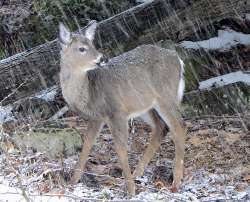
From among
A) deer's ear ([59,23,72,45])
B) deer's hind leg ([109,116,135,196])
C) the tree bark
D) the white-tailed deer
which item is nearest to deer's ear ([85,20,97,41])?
the white-tailed deer

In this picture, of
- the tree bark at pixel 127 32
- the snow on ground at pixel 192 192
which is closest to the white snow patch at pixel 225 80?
the tree bark at pixel 127 32

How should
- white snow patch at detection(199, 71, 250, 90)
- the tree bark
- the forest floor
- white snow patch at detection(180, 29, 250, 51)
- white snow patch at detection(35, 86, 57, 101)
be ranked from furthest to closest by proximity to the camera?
white snow patch at detection(180, 29, 250, 51), white snow patch at detection(199, 71, 250, 90), white snow patch at detection(35, 86, 57, 101), the tree bark, the forest floor

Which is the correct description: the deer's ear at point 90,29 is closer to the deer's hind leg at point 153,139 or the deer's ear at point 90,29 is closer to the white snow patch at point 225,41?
the deer's hind leg at point 153,139

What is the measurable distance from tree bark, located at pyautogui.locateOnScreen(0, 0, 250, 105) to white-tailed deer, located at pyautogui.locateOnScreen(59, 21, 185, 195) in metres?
0.77

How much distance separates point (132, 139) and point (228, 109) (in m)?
1.51

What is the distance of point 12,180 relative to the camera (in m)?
6.05

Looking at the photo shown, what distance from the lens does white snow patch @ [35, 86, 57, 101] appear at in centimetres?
874

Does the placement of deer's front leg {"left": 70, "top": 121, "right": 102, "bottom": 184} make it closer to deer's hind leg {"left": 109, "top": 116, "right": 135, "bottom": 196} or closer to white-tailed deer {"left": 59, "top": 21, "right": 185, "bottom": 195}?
white-tailed deer {"left": 59, "top": 21, "right": 185, "bottom": 195}

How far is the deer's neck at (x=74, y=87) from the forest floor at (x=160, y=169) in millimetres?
643

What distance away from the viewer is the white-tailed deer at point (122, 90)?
289 inches

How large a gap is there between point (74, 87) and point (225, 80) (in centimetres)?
288

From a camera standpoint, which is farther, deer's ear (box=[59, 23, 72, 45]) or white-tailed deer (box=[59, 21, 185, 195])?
deer's ear (box=[59, 23, 72, 45])

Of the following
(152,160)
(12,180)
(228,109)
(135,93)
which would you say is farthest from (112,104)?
(228,109)

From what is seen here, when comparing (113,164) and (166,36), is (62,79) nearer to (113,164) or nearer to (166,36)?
(113,164)
